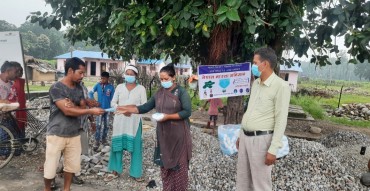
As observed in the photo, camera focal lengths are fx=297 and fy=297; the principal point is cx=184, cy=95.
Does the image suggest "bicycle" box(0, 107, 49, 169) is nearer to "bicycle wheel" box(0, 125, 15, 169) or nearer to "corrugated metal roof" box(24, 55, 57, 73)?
"bicycle wheel" box(0, 125, 15, 169)

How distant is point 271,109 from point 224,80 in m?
1.45

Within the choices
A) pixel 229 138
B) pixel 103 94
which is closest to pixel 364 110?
pixel 103 94

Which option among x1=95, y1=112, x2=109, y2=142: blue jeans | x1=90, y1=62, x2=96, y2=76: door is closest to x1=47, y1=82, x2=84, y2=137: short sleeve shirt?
x1=95, y1=112, x2=109, y2=142: blue jeans

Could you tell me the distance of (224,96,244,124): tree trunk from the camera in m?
5.37

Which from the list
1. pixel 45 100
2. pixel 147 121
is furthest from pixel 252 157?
pixel 45 100

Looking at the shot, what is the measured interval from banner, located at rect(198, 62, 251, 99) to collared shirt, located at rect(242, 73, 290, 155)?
121cm

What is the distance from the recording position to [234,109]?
5.39m

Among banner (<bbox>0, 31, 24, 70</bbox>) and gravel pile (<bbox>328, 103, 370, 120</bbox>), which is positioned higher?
banner (<bbox>0, 31, 24, 70</bbox>)

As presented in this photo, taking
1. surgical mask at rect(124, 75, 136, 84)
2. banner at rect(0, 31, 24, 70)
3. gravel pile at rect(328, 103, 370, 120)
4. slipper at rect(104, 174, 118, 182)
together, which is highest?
banner at rect(0, 31, 24, 70)

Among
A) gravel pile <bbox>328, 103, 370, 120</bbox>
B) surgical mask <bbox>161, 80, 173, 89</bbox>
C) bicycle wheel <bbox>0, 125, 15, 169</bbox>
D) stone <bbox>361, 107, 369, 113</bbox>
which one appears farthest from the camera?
stone <bbox>361, 107, 369, 113</bbox>

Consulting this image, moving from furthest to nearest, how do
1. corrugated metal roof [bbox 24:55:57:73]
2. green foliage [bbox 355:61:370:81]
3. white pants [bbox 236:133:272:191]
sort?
green foliage [bbox 355:61:370:81]
corrugated metal roof [bbox 24:55:57:73]
white pants [bbox 236:133:272:191]

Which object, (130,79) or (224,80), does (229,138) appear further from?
(130,79)

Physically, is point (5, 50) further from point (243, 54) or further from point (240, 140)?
point (240, 140)

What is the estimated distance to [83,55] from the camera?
1348 inches
